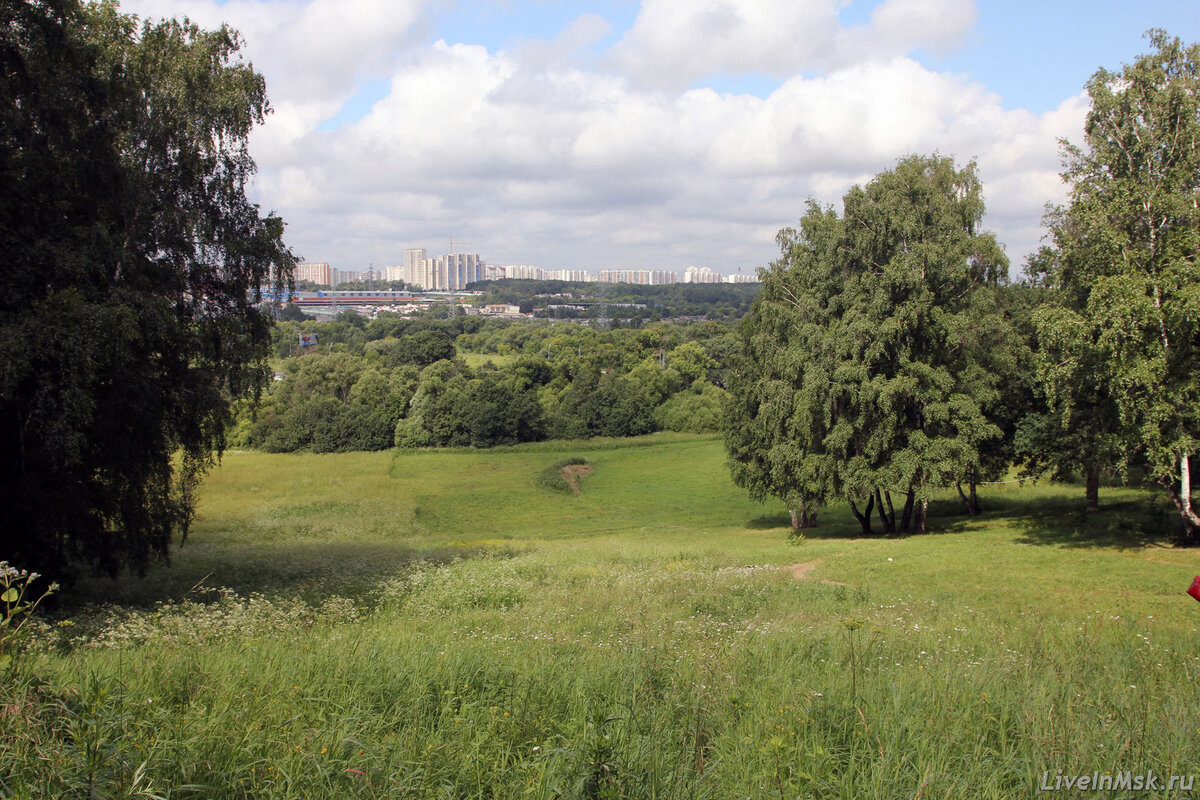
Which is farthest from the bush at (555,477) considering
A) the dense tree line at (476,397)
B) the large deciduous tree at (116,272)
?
the large deciduous tree at (116,272)

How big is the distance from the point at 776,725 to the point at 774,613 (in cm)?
904

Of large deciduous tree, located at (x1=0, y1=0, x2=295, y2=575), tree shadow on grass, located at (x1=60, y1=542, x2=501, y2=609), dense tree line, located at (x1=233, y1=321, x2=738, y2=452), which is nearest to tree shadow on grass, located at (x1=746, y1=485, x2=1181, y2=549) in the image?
tree shadow on grass, located at (x1=60, y1=542, x2=501, y2=609)

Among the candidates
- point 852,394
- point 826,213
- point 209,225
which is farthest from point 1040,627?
point 826,213

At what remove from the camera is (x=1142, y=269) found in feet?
62.7

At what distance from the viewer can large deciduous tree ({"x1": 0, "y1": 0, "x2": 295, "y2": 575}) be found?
1312cm

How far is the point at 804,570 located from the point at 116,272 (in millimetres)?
19433

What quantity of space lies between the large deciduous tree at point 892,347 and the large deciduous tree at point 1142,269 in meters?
5.35

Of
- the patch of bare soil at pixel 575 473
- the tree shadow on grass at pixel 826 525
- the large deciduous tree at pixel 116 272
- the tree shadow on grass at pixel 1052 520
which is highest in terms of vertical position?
the large deciduous tree at pixel 116 272

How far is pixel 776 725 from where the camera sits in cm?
475

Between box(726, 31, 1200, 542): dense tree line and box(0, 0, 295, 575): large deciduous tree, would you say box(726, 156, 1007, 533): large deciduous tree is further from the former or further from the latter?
box(0, 0, 295, 575): large deciduous tree

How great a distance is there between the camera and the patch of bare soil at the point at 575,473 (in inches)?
2626

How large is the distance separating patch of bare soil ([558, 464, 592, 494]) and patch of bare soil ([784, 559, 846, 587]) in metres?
43.7

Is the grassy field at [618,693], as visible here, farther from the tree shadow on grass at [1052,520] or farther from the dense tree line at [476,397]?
the dense tree line at [476,397]

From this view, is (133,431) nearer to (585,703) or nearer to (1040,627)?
(585,703)
